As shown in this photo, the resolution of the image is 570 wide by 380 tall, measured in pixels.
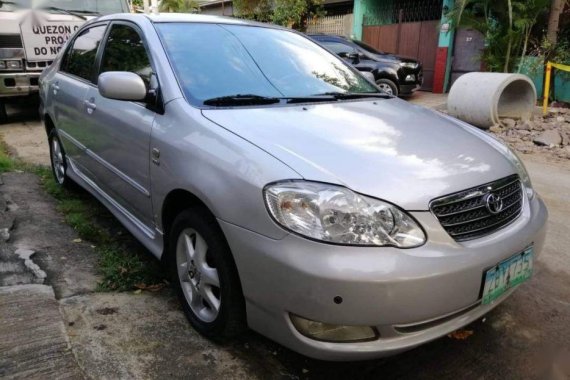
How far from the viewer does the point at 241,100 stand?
261 centimetres

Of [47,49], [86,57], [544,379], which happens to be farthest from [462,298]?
[47,49]

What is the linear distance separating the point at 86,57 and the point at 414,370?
331 cm

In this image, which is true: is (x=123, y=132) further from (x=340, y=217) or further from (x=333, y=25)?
(x=333, y=25)

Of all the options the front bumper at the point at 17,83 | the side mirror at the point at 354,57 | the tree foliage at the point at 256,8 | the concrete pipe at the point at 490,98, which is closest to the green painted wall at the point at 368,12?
the tree foliage at the point at 256,8

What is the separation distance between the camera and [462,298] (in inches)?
75.4

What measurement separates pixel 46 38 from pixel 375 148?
730 cm

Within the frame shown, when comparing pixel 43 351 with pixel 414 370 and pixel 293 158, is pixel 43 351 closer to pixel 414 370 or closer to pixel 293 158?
pixel 293 158

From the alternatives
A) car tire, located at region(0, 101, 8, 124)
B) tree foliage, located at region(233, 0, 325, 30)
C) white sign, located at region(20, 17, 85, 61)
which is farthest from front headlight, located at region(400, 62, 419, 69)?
car tire, located at region(0, 101, 8, 124)

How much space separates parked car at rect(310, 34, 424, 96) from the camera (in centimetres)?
1069

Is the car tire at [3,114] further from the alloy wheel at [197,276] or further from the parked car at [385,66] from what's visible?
the alloy wheel at [197,276]

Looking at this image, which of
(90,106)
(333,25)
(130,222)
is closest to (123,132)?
(130,222)

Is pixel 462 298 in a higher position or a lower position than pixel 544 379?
higher

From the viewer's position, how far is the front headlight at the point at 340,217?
5.97 feet

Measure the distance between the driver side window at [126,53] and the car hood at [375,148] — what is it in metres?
0.76
